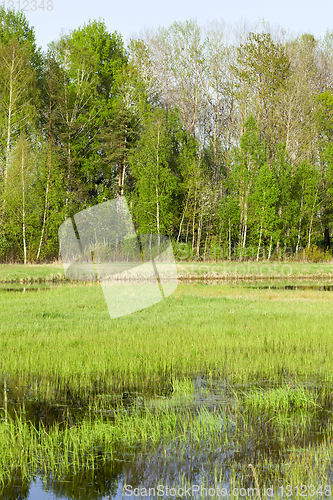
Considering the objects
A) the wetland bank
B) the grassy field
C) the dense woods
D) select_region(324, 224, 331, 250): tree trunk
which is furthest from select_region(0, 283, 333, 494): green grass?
select_region(324, 224, 331, 250): tree trunk

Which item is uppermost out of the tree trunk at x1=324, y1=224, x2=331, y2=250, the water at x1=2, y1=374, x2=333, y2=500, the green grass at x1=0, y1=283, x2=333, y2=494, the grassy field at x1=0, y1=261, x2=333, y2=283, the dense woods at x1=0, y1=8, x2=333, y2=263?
the dense woods at x1=0, y1=8, x2=333, y2=263

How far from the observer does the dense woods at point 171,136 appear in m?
39.2

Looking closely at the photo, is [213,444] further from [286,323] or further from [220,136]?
[220,136]

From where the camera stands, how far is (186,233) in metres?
42.6

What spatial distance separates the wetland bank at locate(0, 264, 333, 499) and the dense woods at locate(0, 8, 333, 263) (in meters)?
25.4

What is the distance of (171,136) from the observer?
138 ft

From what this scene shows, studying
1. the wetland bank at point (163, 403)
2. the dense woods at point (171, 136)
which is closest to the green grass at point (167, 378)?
the wetland bank at point (163, 403)

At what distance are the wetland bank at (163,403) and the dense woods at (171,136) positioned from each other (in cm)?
2540

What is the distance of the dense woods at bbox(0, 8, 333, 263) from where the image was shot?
128 feet

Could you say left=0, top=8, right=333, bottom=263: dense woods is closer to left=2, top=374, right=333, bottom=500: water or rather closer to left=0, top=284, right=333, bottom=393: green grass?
left=0, top=284, right=333, bottom=393: green grass

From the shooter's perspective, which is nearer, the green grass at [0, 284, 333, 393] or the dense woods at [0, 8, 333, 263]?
the green grass at [0, 284, 333, 393]

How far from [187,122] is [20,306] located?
111 feet

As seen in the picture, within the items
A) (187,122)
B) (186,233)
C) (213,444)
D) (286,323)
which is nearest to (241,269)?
(186,233)

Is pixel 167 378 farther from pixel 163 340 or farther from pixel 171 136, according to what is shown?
pixel 171 136
